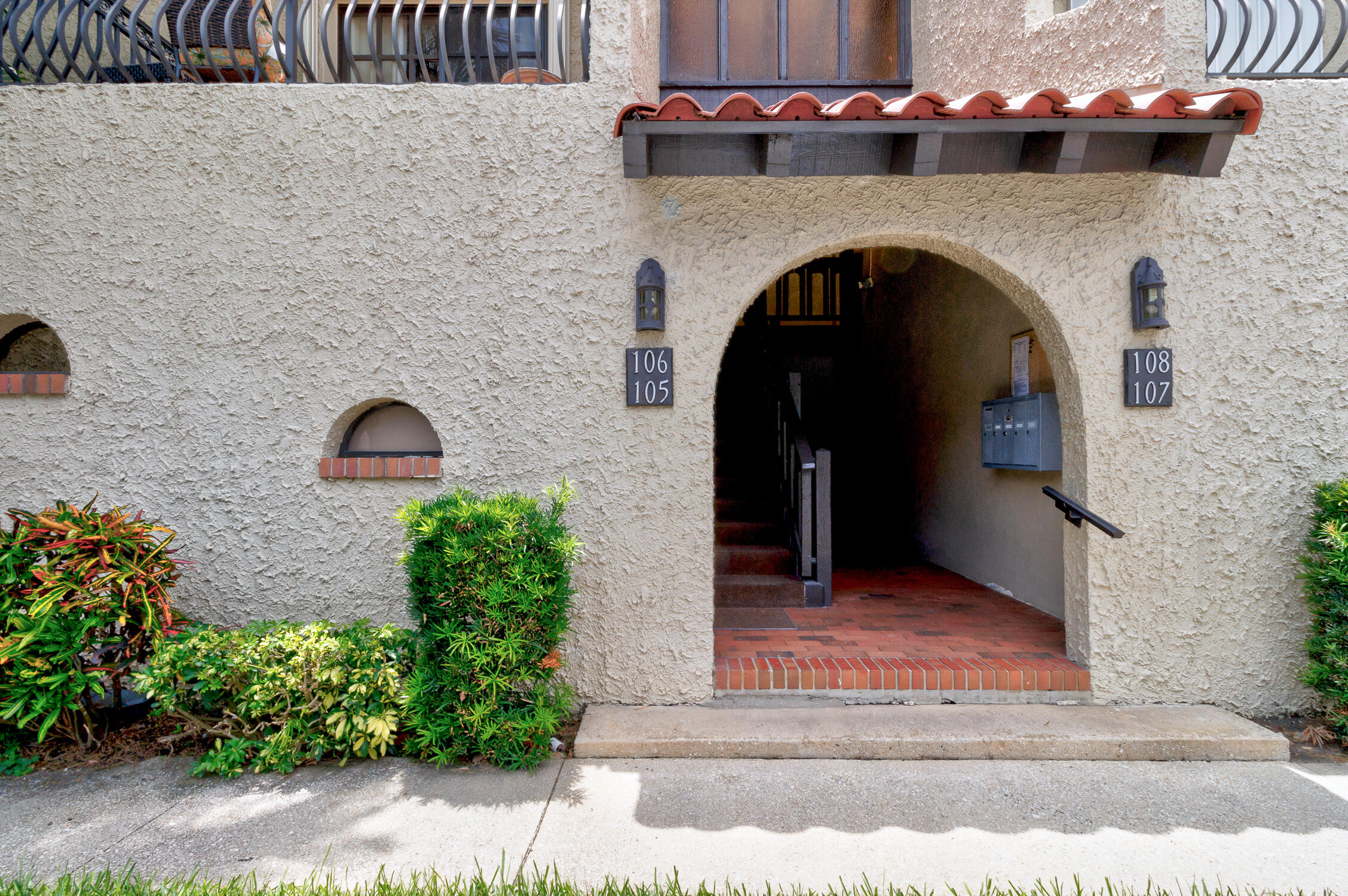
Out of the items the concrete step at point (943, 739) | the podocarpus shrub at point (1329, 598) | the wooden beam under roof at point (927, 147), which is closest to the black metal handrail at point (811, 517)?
the concrete step at point (943, 739)

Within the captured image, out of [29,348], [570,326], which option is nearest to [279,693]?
[570,326]

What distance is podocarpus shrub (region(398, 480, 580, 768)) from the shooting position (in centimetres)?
309

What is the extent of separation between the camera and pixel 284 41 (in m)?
4.88

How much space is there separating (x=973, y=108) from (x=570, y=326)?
2.30 metres

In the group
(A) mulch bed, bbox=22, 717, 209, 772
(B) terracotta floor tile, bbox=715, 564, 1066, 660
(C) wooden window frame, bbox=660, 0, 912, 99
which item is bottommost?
(A) mulch bed, bbox=22, 717, 209, 772

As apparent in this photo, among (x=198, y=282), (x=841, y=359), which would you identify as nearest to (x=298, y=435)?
(x=198, y=282)

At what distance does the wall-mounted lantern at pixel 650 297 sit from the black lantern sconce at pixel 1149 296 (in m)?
2.63

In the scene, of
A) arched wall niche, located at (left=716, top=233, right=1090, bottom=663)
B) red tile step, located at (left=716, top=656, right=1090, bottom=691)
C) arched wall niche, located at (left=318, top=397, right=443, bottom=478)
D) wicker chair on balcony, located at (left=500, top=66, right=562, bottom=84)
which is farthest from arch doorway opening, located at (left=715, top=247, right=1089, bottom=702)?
wicker chair on balcony, located at (left=500, top=66, right=562, bottom=84)

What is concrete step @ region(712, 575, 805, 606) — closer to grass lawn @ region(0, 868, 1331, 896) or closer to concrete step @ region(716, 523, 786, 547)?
concrete step @ region(716, 523, 786, 547)

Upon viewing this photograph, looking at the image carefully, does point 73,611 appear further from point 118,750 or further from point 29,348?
point 29,348

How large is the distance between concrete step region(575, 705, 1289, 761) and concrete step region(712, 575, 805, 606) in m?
1.56

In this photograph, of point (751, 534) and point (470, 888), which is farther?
point (751, 534)

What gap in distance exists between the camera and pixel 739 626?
15.3 ft

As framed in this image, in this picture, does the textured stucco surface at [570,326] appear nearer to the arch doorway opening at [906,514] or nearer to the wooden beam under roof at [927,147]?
the wooden beam under roof at [927,147]
